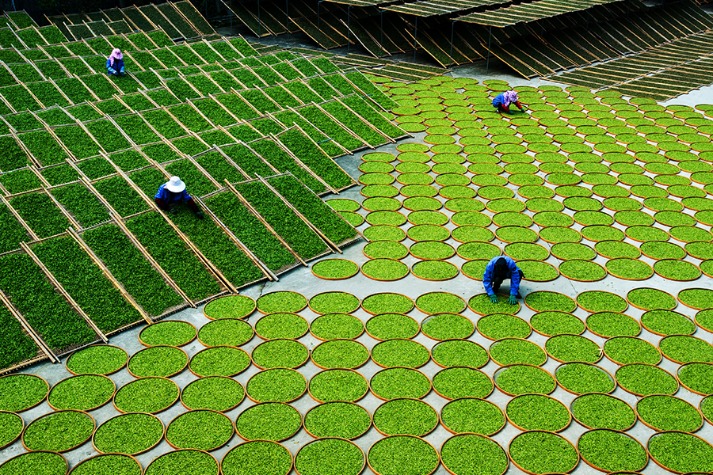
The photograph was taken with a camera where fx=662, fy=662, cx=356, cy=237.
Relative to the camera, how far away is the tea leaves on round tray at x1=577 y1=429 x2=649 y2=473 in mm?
6414

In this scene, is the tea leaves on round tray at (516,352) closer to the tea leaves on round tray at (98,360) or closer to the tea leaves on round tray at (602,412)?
the tea leaves on round tray at (602,412)

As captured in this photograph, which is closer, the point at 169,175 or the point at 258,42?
the point at 169,175

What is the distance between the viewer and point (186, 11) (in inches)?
864

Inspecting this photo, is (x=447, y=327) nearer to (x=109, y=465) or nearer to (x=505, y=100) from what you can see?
(x=109, y=465)

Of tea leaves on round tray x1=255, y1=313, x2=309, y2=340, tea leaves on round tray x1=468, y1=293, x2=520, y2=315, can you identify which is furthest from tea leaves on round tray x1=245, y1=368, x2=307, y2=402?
tea leaves on round tray x1=468, y1=293, x2=520, y2=315

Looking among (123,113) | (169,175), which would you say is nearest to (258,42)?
(123,113)

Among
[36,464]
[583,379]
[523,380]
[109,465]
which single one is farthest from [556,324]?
[36,464]

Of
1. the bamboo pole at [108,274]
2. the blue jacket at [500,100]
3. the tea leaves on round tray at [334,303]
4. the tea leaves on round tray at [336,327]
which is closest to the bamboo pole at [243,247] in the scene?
the tea leaves on round tray at [334,303]

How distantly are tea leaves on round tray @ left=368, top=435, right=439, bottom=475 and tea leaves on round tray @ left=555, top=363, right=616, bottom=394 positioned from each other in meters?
1.92

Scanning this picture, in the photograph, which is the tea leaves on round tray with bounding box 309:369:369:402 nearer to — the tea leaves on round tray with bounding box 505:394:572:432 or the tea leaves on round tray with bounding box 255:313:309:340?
the tea leaves on round tray with bounding box 255:313:309:340

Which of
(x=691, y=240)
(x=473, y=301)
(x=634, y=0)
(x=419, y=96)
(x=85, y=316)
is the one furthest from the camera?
(x=634, y=0)

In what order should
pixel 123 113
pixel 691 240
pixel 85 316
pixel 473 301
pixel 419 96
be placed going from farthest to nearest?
pixel 419 96
pixel 123 113
pixel 691 240
pixel 473 301
pixel 85 316

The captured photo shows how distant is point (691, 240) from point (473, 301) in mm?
4076

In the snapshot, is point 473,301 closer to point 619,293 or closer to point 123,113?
point 619,293
